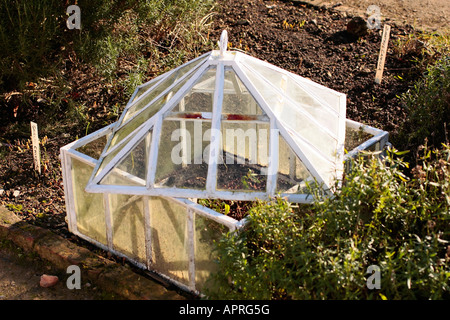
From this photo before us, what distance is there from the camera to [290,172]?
12.9 ft

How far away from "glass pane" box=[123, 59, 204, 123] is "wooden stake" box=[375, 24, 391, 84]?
2.61 metres

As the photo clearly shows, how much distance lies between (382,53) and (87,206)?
3.56 metres

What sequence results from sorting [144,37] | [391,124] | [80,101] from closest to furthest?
[391,124] → [80,101] → [144,37]

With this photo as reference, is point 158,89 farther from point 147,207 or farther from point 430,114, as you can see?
point 430,114

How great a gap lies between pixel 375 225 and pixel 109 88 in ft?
12.9

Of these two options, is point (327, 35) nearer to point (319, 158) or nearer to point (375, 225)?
point (319, 158)

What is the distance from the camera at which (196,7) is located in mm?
6766

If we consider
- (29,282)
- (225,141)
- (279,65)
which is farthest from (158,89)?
(279,65)

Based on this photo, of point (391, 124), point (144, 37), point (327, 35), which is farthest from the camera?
point (327, 35)

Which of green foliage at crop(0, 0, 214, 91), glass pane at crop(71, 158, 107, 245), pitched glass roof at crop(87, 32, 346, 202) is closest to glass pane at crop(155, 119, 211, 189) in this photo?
pitched glass roof at crop(87, 32, 346, 202)

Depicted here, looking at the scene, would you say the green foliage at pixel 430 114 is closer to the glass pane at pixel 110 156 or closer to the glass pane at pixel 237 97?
the glass pane at pixel 237 97

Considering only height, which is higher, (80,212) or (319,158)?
(319,158)

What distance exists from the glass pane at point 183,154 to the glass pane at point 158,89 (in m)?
0.51
